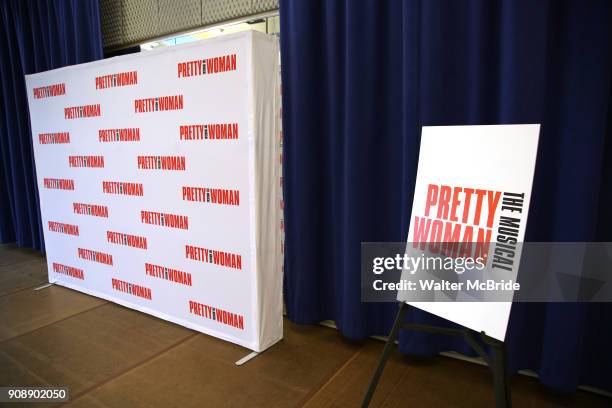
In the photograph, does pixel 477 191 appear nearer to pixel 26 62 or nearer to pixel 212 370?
pixel 212 370

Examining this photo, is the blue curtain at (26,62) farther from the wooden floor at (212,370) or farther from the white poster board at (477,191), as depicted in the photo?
the white poster board at (477,191)

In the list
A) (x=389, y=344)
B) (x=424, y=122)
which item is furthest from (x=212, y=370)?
(x=424, y=122)

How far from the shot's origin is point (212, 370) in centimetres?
205

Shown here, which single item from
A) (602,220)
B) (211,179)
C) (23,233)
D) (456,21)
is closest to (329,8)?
(456,21)

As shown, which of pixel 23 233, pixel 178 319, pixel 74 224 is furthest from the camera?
pixel 23 233

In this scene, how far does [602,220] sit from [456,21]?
3.86 feet

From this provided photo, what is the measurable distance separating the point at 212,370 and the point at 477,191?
164cm

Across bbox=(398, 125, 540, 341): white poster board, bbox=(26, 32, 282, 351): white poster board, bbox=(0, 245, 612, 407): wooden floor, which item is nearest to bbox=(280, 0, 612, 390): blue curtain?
bbox=(0, 245, 612, 407): wooden floor

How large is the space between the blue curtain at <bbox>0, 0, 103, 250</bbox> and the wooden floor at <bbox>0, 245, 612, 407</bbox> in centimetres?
218

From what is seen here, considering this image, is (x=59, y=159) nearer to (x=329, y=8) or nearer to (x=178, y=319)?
(x=178, y=319)

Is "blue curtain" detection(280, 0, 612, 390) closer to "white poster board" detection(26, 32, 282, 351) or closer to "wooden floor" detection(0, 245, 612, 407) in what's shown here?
"wooden floor" detection(0, 245, 612, 407)

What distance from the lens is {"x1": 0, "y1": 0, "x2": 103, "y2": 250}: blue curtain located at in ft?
11.4

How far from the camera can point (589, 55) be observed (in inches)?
63.8

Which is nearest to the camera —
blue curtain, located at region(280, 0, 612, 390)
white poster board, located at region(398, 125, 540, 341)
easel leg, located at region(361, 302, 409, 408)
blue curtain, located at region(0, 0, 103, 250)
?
white poster board, located at region(398, 125, 540, 341)
